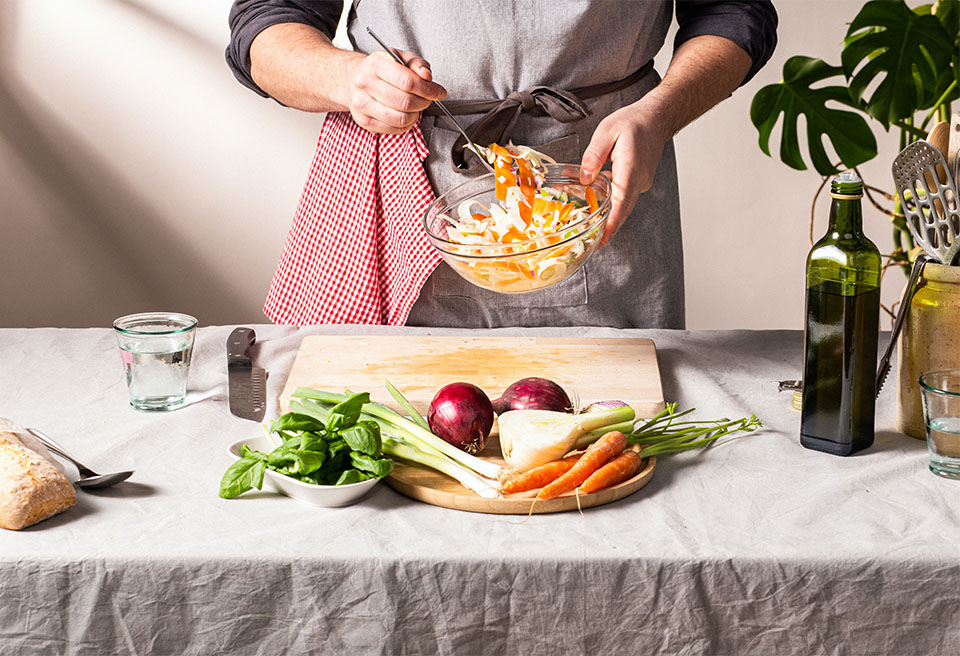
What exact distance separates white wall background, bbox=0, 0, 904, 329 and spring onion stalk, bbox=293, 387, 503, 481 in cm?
208

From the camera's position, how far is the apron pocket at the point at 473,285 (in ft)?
5.31

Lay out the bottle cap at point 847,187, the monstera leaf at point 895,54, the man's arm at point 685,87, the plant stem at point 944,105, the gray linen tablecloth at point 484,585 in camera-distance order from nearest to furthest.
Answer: the gray linen tablecloth at point 484,585 → the bottle cap at point 847,187 → the man's arm at point 685,87 → the monstera leaf at point 895,54 → the plant stem at point 944,105

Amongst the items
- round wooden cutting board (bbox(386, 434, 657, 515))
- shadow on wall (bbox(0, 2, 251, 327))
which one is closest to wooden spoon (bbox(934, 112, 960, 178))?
round wooden cutting board (bbox(386, 434, 657, 515))

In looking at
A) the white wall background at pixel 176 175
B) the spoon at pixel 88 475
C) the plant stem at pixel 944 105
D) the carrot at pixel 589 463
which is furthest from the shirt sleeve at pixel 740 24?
the white wall background at pixel 176 175

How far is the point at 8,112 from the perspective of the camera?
294 cm

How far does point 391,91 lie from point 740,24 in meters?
0.67

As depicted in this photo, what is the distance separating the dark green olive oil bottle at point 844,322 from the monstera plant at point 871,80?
1.15 metres

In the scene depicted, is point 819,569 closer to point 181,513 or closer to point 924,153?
point 924,153

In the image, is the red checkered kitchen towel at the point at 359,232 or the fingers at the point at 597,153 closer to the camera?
the fingers at the point at 597,153

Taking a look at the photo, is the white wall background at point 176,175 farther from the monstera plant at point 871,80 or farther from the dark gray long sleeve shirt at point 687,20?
the dark gray long sleeve shirt at point 687,20

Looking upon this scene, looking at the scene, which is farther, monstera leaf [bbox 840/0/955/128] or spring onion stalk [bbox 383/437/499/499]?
monstera leaf [bbox 840/0/955/128]

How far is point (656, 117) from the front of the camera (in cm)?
142

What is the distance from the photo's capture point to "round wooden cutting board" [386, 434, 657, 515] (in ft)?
3.08

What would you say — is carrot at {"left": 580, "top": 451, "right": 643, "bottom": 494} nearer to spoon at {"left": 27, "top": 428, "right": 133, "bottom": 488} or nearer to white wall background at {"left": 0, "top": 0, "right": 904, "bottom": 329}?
spoon at {"left": 27, "top": 428, "right": 133, "bottom": 488}
